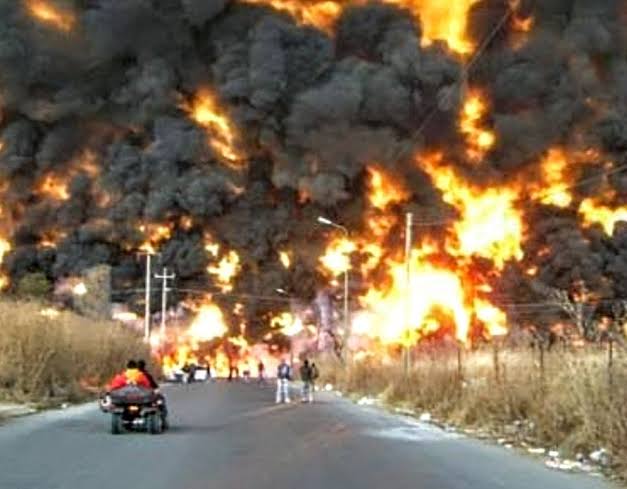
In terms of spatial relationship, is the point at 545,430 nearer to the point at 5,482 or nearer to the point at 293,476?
the point at 293,476

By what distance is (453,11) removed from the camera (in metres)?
97.8

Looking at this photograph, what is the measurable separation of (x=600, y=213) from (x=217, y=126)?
3201 centimetres

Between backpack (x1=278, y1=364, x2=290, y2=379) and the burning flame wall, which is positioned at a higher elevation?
the burning flame wall

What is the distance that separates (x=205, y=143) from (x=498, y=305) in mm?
27346

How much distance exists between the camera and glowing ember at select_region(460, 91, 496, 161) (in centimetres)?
8950

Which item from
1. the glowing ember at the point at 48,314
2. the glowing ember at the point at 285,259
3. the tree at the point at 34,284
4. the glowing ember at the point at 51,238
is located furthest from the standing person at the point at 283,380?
the glowing ember at the point at 51,238

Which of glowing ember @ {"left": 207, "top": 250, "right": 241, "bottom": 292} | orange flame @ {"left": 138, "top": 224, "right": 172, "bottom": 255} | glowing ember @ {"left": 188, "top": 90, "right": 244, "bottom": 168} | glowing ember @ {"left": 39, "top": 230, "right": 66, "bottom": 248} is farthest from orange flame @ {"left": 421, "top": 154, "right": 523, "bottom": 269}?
glowing ember @ {"left": 39, "top": 230, "right": 66, "bottom": 248}

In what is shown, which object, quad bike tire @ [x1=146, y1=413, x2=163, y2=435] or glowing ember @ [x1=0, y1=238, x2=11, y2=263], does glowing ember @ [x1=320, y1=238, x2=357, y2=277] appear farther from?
quad bike tire @ [x1=146, y1=413, x2=163, y2=435]

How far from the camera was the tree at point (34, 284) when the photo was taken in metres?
79.8

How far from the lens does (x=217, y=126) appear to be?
9456 cm

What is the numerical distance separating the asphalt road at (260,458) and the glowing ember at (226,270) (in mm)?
63366

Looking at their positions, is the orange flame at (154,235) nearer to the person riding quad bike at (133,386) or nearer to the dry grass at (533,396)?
the dry grass at (533,396)

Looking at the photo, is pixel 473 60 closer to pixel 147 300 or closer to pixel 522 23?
pixel 522 23

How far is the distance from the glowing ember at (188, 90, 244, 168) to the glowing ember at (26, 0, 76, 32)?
40.2ft
